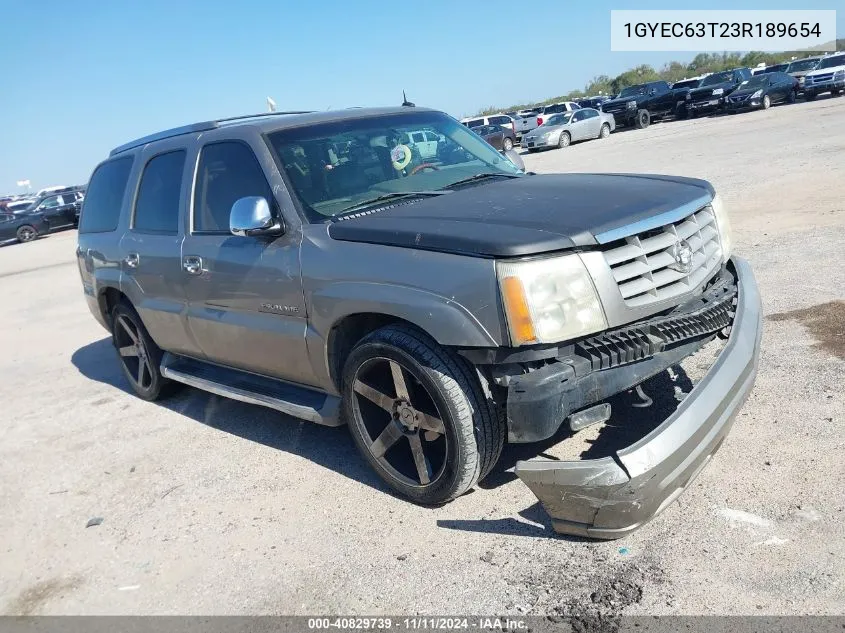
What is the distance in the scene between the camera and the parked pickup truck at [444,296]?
2.88 m

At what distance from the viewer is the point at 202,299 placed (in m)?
4.48

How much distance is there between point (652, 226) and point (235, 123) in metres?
2.72

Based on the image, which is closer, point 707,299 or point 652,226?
point 652,226

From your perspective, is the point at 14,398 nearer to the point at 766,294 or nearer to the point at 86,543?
the point at 86,543

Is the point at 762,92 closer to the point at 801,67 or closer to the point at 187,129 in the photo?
the point at 801,67

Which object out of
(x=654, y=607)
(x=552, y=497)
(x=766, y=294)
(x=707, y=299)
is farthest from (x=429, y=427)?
(x=766, y=294)

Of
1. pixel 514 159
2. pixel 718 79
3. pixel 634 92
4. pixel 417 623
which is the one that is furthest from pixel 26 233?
pixel 718 79

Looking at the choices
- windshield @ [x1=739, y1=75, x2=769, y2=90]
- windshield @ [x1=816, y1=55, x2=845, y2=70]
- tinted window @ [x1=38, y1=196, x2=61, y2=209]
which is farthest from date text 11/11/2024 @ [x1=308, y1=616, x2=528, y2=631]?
windshield @ [x1=816, y1=55, x2=845, y2=70]

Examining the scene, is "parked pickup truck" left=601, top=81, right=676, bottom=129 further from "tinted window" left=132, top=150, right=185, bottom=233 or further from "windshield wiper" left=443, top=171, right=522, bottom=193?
"tinted window" left=132, top=150, right=185, bottom=233

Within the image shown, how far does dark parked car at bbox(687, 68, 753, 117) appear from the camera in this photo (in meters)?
29.7

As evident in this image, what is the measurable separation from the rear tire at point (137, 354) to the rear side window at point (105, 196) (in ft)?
2.25

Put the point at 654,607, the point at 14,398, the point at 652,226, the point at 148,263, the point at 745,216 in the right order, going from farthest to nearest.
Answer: the point at 745,216 < the point at 14,398 < the point at 148,263 < the point at 652,226 < the point at 654,607

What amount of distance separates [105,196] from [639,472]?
4856mm

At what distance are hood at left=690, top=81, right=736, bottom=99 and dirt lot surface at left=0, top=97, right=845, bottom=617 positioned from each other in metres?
26.6
